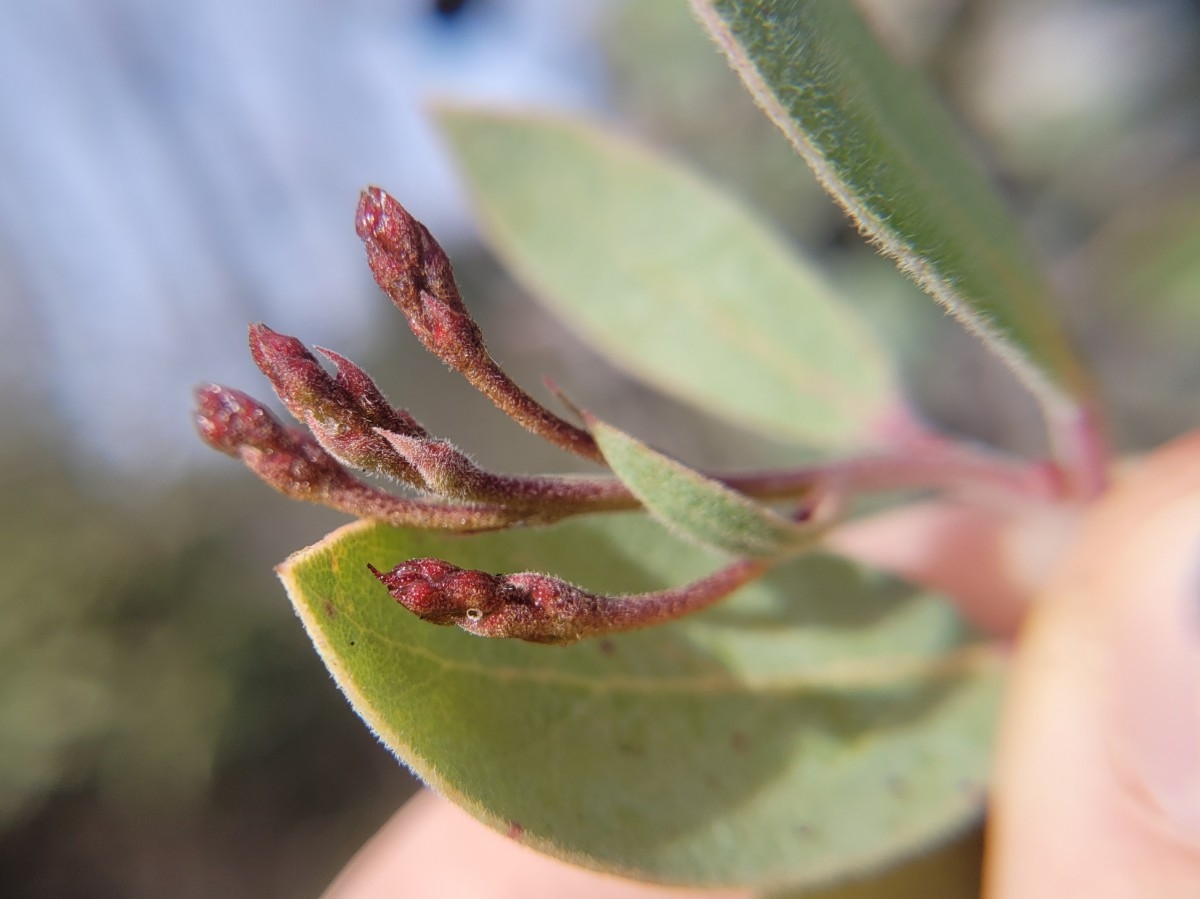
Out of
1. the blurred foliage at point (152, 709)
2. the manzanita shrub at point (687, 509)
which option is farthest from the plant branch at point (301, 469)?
the blurred foliage at point (152, 709)

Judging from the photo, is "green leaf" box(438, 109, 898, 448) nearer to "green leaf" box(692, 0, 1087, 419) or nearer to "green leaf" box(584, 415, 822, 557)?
"green leaf" box(692, 0, 1087, 419)

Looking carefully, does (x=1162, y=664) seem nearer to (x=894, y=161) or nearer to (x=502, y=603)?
(x=894, y=161)

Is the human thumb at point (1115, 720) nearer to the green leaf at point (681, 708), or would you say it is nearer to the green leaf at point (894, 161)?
the green leaf at point (681, 708)

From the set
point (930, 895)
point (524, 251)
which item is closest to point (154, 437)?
point (524, 251)

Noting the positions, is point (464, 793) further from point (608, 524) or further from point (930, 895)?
point (930, 895)

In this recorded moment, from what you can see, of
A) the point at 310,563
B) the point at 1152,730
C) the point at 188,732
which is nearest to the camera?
the point at 310,563

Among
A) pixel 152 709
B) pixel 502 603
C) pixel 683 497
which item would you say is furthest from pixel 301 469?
pixel 152 709

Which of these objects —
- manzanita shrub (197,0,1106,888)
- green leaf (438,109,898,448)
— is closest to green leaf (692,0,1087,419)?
manzanita shrub (197,0,1106,888)
